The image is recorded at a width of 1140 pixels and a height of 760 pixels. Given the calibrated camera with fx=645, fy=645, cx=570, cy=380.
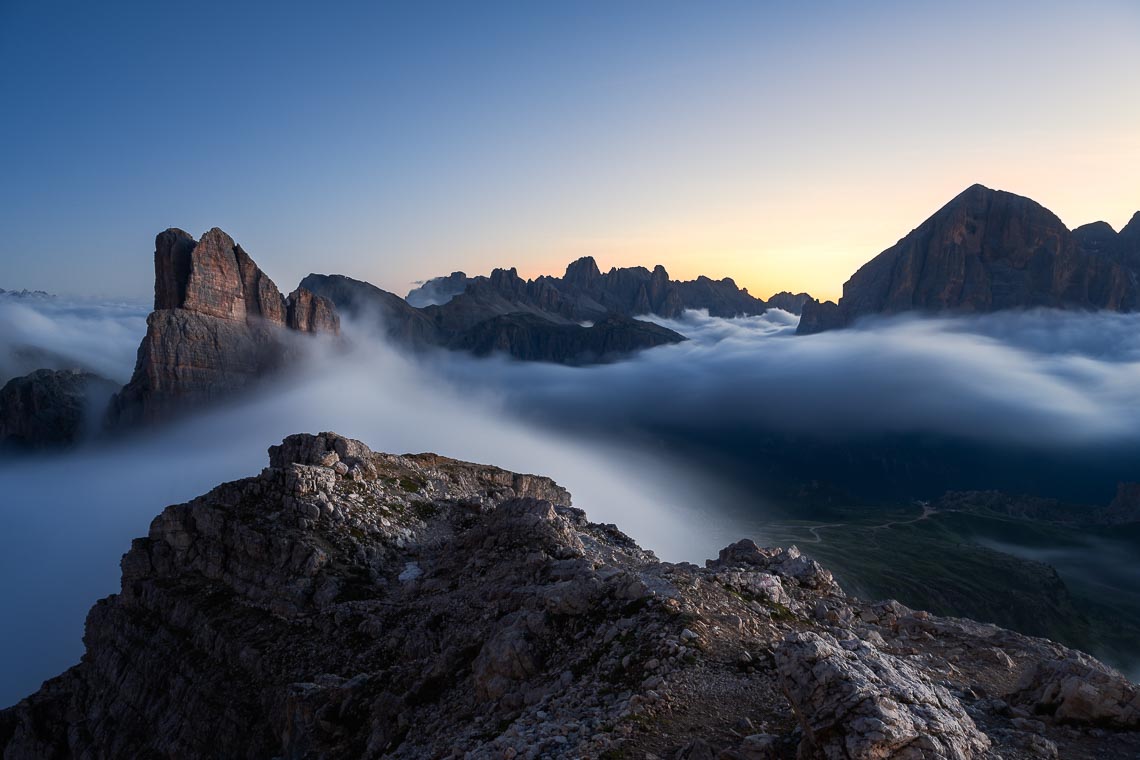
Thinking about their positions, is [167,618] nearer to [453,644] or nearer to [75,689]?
[75,689]

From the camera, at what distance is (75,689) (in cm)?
5312

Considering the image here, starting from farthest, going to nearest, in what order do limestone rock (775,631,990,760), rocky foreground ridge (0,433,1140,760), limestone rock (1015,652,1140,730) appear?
limestone rock (1015,652,1140,730) → rocky foreground ridge (0,433,1140,760) → limestone rock (775,631,990,760)

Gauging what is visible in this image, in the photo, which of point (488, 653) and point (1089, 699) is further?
point (488, 653)

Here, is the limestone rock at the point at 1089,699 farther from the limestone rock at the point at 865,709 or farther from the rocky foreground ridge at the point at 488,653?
the limestone rock at the point at 865,709

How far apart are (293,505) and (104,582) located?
18218cm

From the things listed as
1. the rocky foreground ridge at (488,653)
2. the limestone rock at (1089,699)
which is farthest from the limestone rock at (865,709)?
the limestone rock at (1089,699)

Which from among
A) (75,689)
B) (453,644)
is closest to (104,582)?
(75,689)

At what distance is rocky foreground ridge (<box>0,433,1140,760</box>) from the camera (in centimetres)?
1766

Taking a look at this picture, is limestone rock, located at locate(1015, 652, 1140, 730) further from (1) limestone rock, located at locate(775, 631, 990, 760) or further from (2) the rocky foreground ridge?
(1) limestone rock, located at locate(775, 631, 990, 760)

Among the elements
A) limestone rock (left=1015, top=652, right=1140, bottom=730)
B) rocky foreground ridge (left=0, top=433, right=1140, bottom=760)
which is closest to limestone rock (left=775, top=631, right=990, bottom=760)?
rocky foreground ridge (left=0, top=433, right=1140, bottom=760)

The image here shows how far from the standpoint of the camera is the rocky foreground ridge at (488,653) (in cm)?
1766

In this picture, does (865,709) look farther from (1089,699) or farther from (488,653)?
(488,653)

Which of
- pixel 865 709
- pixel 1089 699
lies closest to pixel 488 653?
pixel 865 709

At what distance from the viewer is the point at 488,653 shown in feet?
81.4
